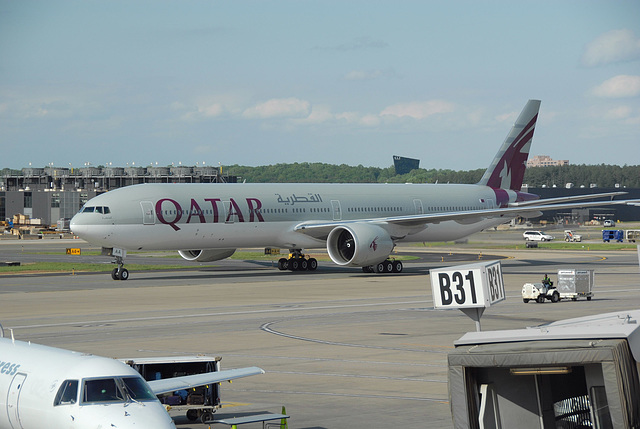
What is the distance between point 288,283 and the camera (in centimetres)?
5456

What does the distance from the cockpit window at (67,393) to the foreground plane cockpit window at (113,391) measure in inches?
7.5

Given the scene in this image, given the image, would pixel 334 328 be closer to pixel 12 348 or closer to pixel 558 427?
pixel 12 348

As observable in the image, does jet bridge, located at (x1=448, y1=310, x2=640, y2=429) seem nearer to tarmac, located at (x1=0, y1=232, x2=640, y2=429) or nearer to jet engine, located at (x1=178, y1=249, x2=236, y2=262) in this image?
tarmac, located at (x1=0, y1=232, x2=640, y2=429)

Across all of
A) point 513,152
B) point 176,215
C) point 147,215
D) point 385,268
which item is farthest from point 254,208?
point 513,152

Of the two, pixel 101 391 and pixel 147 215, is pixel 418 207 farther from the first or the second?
pixel 101 391

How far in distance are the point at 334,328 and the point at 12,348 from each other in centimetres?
1786

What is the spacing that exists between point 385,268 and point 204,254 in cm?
1233

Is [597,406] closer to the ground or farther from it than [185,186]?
closer to the ground

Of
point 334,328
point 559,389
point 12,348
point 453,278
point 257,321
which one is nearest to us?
point 559,389

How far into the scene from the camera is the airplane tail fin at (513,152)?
72.1 meters

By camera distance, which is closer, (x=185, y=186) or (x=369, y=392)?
(x=369, y=392)

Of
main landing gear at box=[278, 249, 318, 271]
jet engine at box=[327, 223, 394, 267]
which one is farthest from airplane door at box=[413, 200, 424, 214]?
main landing gear at box=[278, 249, 318, 271]

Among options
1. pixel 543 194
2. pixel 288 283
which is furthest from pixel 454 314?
pixel 543 194

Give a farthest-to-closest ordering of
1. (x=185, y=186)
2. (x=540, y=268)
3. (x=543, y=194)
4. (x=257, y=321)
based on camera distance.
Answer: (x=543, y=194) → (x=540, y=268) → (x=185, y=186) → (x=257, y=321)
